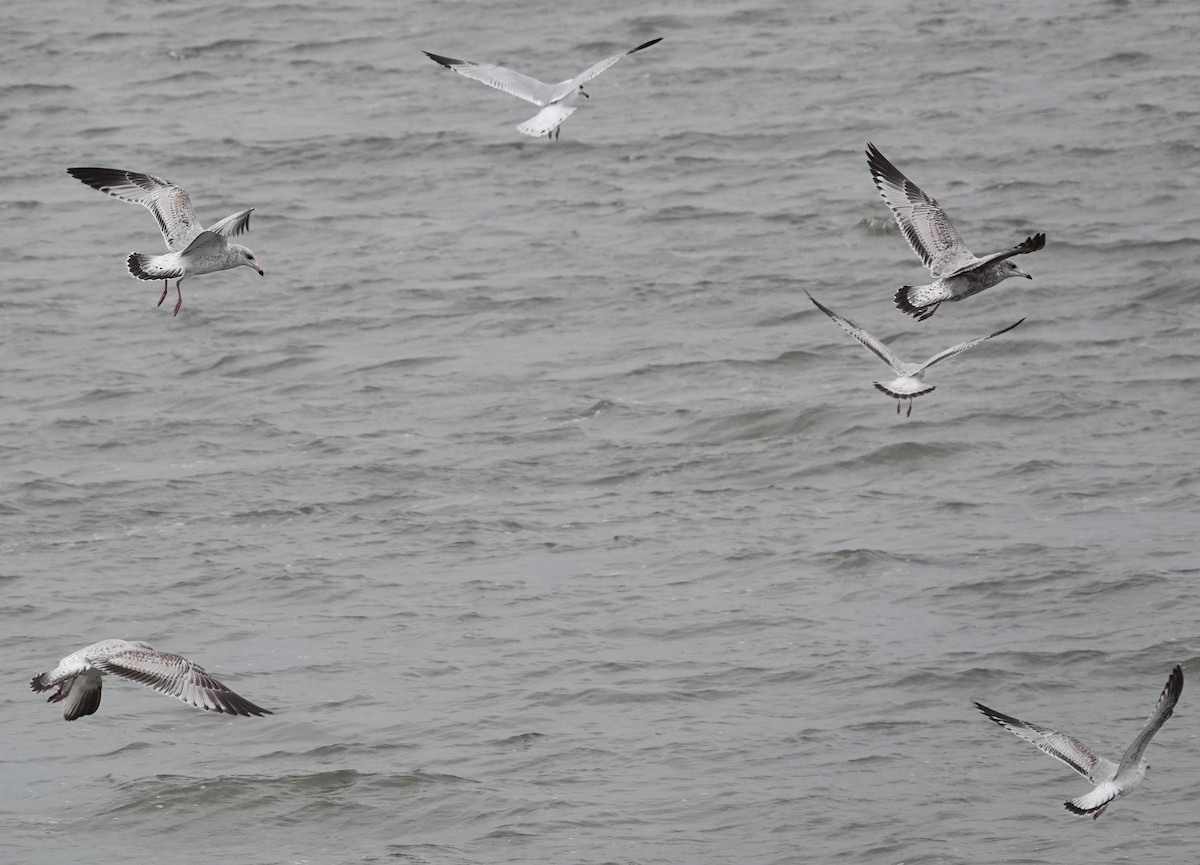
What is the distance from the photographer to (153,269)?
12719 millimetres

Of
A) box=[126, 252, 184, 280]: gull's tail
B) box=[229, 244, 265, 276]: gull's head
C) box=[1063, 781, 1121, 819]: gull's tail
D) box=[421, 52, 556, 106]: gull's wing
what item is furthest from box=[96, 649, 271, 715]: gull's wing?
box=[421, 52, 556, 106]: gull's wing

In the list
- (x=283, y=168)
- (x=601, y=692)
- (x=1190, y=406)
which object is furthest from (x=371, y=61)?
(x=601, y=692)

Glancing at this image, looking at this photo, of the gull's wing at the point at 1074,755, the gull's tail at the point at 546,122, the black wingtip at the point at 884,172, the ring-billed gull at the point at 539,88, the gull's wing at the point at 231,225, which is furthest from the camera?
the black wingtip at the point at 884,172

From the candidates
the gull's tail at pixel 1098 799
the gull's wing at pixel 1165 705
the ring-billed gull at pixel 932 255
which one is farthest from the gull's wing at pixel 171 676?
the gull's wing at pixel 1165 705

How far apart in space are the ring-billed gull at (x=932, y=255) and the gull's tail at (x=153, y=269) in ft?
14.5

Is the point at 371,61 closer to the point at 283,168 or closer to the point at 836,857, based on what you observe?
the point at 283,168

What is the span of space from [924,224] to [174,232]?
4.76m

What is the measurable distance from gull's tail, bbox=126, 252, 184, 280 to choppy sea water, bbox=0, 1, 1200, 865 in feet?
9.21

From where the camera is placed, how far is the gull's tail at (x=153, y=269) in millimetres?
12680

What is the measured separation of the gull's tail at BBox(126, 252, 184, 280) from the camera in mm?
12680

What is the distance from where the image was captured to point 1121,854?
11406 millimetres

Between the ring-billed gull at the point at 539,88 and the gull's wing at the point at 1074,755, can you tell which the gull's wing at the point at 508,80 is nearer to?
the ring-billed gull at the point at 539,88

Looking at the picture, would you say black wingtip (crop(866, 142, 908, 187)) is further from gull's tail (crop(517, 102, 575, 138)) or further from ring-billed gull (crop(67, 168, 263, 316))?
ring-billed gull (crop(67, 168, 263, 316))

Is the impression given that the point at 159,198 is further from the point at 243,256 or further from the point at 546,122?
the point at 546,122
